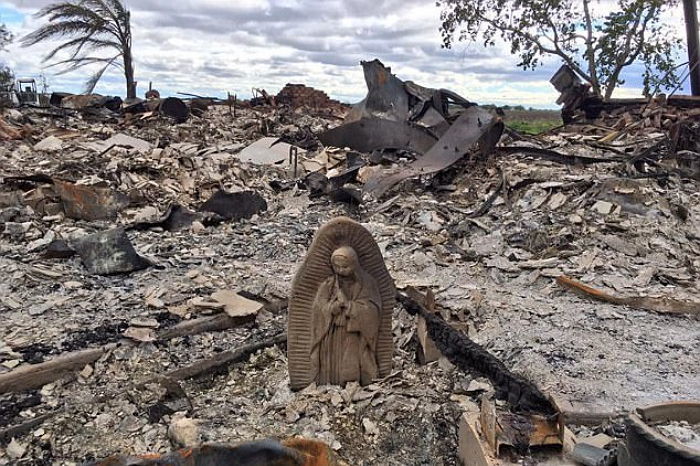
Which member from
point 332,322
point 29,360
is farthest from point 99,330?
point 332,322

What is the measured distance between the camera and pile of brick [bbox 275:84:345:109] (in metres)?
22.8

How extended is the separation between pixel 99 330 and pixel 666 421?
186 inches

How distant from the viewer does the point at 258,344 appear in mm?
5656

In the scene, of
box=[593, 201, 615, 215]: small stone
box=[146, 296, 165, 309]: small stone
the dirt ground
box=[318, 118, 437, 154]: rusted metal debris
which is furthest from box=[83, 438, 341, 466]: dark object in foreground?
box=[318, 118, 437, 154]: rusted metal debris

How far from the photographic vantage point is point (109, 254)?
287 inches

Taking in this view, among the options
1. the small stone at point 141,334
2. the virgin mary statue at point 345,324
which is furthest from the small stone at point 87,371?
the virgin mary statue at point 345,324

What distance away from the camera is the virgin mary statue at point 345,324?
4652 mm

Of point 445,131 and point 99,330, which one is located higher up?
point 445,131

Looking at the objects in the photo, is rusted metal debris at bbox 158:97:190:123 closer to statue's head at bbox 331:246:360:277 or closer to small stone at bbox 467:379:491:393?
statue's head at bbox 331:246:360:277

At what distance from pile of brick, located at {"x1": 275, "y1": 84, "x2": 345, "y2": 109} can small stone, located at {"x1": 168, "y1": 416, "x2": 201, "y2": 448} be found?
19.0 metres

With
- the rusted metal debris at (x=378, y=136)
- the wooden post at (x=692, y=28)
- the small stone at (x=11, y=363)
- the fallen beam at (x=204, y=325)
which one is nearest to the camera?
the small stone at (x=11, y=363)

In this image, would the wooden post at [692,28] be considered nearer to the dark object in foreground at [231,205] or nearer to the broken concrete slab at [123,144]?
the dark object in foreground at [231,205]

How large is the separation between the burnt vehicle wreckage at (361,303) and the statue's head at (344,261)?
2 cm

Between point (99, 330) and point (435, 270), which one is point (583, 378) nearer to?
Answer: point (435, 270)
